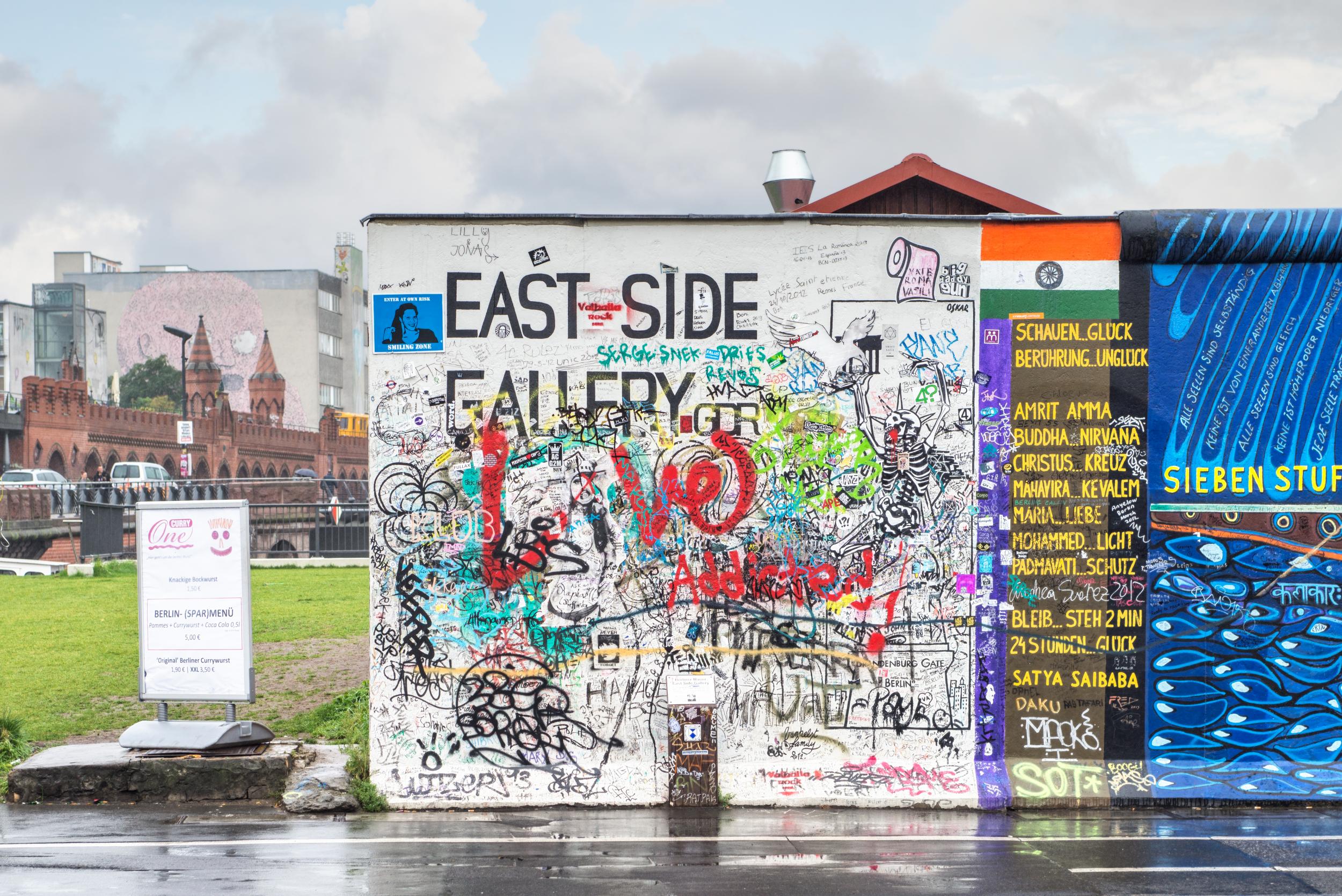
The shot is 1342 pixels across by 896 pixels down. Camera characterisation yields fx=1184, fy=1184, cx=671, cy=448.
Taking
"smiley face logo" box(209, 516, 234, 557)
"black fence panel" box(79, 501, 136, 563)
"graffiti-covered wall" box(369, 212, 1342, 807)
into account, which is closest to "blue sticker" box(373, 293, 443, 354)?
"graffiti-covered wall" box(369, 212, 1342, 807)

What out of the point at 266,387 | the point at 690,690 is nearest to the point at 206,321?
the point at 266,387

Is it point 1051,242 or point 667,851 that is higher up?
point 1051,242

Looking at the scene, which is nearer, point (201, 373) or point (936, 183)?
point (936, 183)

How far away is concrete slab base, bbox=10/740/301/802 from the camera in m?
8.66

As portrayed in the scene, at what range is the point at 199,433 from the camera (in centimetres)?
7500

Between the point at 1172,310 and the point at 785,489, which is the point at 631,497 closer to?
the point at 785,489

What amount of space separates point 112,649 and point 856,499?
461 inches

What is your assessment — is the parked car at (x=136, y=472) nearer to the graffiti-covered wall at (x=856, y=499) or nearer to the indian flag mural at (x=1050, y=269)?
the graffiti-covered wall at (x=856, y=499)

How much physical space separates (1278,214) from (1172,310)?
3.31 ft

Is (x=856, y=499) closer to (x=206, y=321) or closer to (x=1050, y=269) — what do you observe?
(x=1050, y=269)

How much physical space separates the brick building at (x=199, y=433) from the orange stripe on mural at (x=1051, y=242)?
63141 millimetres

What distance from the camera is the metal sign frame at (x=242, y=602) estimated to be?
9023mm

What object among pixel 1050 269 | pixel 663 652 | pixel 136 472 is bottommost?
pixel 136 472

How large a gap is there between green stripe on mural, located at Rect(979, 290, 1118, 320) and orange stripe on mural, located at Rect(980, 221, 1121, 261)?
24cm
